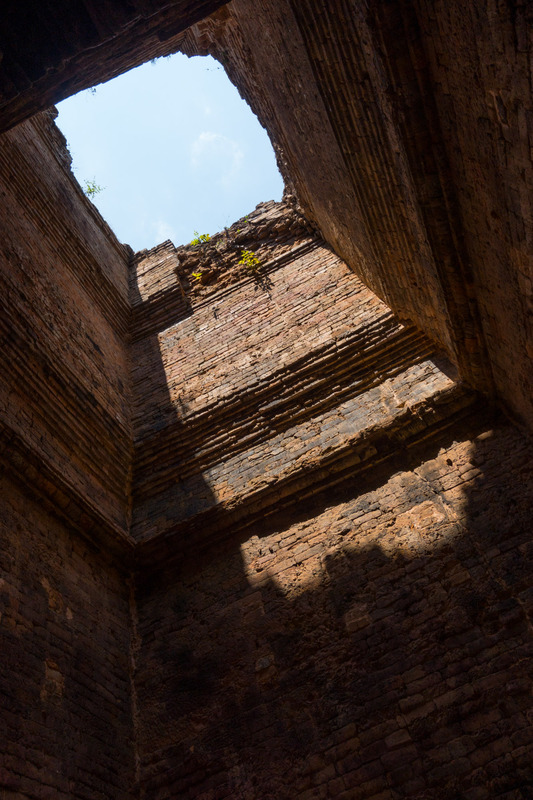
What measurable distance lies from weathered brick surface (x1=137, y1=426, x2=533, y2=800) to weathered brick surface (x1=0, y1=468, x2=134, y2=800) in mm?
314

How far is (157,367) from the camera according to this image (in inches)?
298

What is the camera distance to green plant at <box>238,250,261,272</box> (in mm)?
8194

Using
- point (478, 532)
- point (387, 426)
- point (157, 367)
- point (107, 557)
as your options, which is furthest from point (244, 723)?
point (157, 367)

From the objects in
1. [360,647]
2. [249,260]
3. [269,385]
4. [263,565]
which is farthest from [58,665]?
[249,260]

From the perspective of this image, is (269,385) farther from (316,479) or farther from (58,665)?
(58,665)

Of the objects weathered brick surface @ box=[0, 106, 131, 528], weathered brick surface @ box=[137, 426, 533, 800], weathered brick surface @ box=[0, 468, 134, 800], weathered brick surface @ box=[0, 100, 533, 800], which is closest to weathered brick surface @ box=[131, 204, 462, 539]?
weathered brick surface @ box=[0, 100, 533, 800]

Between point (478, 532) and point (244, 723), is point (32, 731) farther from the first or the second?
point (478, 532)

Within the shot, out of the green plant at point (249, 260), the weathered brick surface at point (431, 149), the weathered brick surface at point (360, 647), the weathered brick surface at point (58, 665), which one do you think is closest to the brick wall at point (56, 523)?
the weathered brick surface at point (58, 665)

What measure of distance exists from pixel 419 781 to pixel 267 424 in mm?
3301

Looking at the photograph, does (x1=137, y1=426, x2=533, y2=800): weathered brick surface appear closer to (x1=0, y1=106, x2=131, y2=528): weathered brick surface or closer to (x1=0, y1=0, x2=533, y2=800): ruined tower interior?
(x1=0, y1=0, x2=533, y2=800): ruined tower interior

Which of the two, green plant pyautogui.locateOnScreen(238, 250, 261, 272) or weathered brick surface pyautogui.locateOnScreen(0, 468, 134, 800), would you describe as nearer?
weathered brick surface pyautogui.locateOnScreen(0, 468, 134, 800)

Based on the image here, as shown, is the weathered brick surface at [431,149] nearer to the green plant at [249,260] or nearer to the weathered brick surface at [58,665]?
the green plant at [249,260]

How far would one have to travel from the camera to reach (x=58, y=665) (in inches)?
147

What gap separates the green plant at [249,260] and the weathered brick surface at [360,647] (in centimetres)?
447
